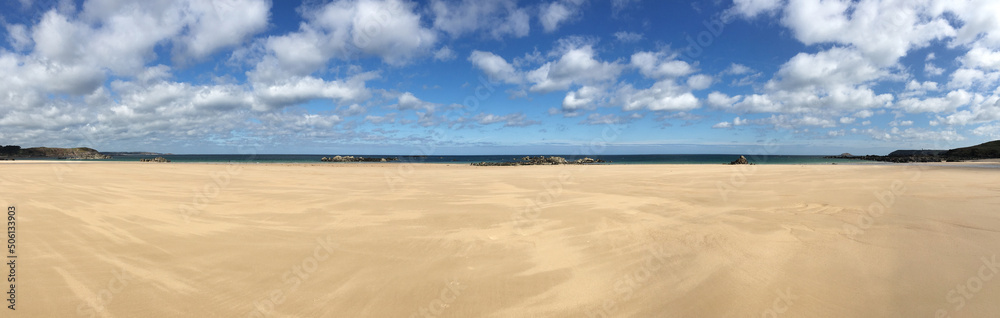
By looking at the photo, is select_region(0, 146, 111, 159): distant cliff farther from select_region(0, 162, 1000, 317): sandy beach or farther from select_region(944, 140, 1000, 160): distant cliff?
select_region(944, 140, 1000, 160): distant cliff

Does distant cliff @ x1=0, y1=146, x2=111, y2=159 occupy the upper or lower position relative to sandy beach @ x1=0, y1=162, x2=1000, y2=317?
upper

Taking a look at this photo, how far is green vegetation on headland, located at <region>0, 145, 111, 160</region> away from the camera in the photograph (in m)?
69.7

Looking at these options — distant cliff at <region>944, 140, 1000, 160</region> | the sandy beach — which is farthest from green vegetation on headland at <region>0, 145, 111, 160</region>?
distant cliff at <region>944, 140, 1000, 160</region>

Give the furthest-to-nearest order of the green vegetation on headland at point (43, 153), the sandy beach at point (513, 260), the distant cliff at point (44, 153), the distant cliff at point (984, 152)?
the green vegetation on headland at point (43, 153) → the distant cliff at point (44, 153) → the distant cliff at point (984, 152) → the sandy beach at point (513, 260)

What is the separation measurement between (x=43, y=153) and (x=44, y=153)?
7.5 inches

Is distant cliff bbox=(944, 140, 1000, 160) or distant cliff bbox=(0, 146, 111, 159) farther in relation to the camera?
distant cliff bbox=(0, 146, 111, 159)

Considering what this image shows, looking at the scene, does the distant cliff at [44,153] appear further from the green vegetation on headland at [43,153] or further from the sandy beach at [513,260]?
the sandy beach at [513,260]

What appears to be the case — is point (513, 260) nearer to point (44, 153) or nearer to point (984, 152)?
point (984, 152)

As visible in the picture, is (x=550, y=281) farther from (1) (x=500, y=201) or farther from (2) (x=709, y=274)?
(1) (x=500, y=201)

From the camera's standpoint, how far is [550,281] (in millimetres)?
3906

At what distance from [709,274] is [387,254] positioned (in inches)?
147

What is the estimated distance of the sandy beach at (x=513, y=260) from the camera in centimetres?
336

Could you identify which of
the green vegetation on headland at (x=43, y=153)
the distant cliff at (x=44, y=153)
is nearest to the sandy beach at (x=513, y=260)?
the distant cliff at (x=44, y=153)

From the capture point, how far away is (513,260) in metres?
4.54
